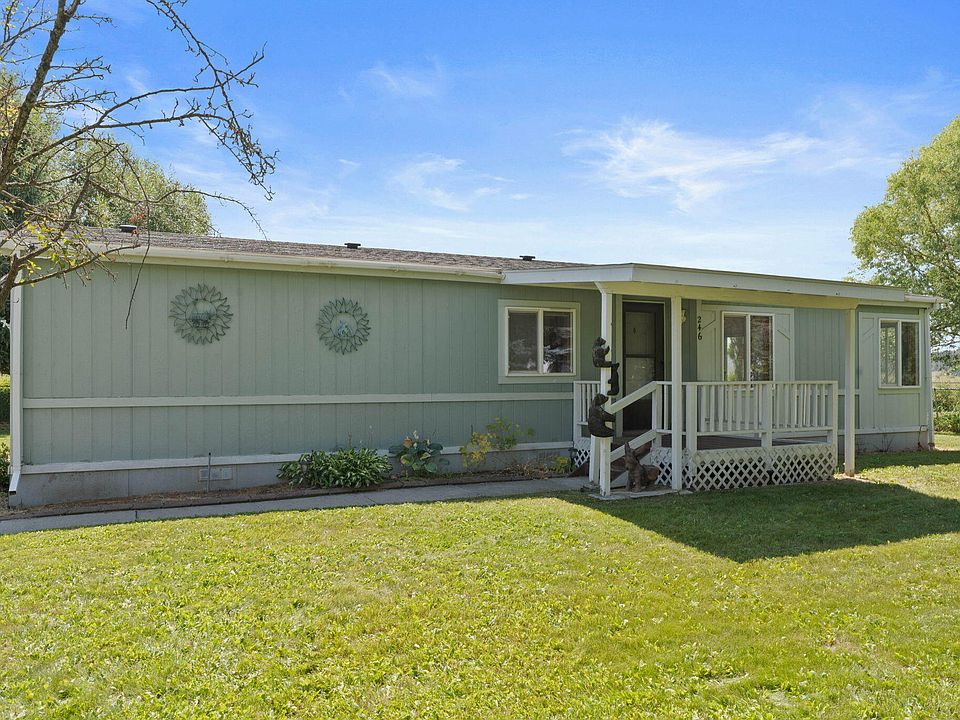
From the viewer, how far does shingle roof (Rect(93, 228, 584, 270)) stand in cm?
877

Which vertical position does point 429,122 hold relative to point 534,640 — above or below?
above

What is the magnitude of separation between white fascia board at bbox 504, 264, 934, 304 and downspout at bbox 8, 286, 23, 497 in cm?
550

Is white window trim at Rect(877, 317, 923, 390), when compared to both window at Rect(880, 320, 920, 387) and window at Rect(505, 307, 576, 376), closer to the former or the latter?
window at Rect(880, 320, 920, 387)

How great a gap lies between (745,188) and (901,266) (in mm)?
11647

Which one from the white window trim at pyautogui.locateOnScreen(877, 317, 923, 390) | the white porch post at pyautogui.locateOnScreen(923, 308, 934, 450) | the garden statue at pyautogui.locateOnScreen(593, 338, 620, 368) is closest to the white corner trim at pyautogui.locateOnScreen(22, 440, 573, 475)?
the garden statue at pyautogui.locateOnScreen(593, 338, 620, 368)

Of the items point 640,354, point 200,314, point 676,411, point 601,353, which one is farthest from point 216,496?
point 640,354

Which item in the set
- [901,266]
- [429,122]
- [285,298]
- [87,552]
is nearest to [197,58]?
[87,552]

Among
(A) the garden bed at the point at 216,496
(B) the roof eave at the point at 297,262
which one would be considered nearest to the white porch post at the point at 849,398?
(A) the garden bed at the point at 216,496

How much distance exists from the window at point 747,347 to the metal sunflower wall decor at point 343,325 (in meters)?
5.77

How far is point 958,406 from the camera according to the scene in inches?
685

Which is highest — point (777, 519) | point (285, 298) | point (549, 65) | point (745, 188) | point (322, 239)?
point (549, 65)

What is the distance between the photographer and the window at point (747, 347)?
37.8 feet

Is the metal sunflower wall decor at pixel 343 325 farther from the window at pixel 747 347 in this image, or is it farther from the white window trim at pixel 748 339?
the window at pixel 747 347

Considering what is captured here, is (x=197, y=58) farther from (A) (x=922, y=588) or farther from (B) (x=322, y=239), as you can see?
(B) (x=322, y=239)
